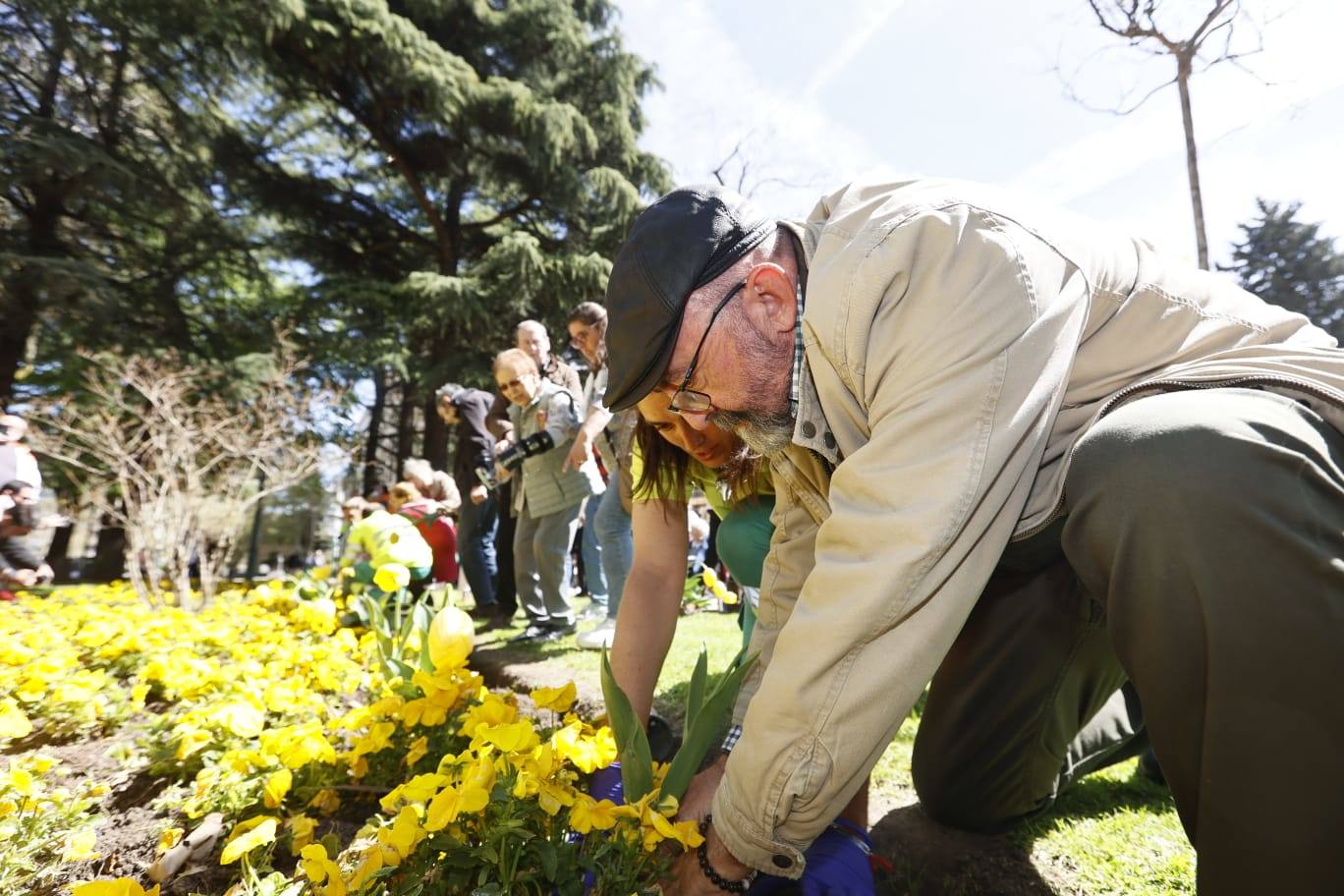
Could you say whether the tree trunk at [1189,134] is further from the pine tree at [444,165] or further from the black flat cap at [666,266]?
the pine tree at [444,165]

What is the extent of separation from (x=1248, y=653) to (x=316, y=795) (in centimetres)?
187

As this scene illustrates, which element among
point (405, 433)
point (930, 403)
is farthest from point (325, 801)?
point (405, 433)

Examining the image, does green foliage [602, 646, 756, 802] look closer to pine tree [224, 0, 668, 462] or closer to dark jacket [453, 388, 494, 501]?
dark jacket [453, 388, 494, 501]

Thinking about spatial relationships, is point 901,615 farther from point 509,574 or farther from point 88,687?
point 509,574

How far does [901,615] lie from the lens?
945 millimetres

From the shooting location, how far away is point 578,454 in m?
3.85

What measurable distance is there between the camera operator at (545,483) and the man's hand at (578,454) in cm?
5

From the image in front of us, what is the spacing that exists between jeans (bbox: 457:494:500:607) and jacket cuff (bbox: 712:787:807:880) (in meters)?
4.45

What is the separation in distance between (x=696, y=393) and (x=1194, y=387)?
82 cm

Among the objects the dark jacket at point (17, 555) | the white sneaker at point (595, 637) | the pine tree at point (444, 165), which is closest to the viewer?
the white sneaker at point (595, 637)

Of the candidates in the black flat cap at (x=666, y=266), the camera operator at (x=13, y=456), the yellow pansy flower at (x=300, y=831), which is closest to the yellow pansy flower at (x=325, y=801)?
the yellow pansy flower at (x=300, y=831)

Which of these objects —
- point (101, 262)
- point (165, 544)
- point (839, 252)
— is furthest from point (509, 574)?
point (101, 262)

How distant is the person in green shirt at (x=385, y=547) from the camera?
4.28 meters

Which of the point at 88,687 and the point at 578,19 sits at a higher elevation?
the point at 578,19
